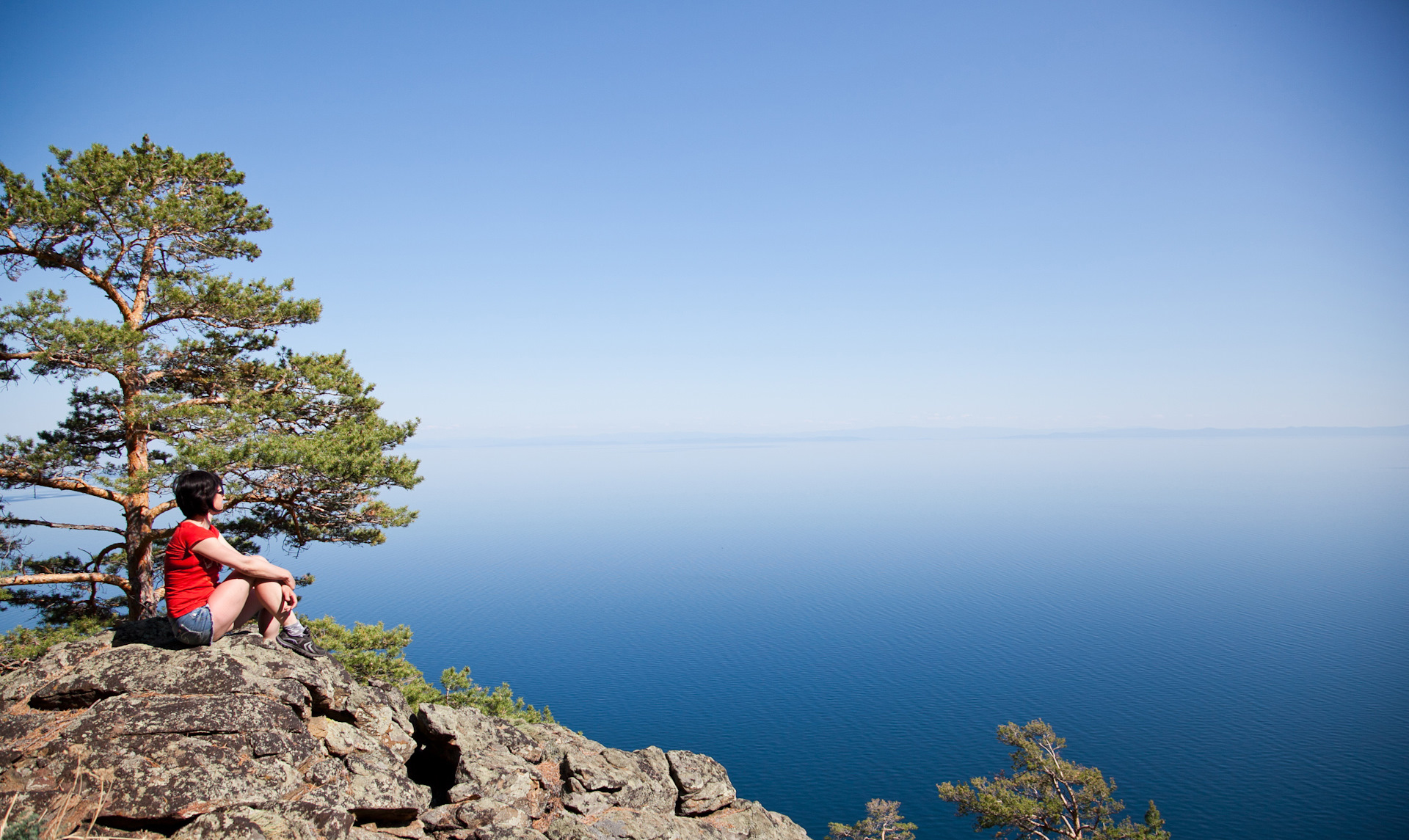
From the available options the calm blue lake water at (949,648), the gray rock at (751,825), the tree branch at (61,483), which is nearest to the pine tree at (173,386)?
the tree branch at (61,483)

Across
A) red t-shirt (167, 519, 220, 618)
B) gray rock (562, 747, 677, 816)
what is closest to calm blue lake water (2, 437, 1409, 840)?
gray rock (562, 747, 677, 816)

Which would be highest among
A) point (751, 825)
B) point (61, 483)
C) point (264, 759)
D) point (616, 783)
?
point (61, 483)

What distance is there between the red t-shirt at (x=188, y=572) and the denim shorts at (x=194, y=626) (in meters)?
0.05

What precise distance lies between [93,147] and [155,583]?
8.41 meters

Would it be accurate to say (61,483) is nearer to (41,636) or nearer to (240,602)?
(41,636)

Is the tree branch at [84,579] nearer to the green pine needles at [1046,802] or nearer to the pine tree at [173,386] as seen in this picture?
the pine tree at [173,386]

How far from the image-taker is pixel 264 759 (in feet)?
19.2

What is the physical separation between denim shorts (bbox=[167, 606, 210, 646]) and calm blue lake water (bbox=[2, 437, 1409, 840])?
31392 millimetres

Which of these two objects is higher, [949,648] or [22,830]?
[22,830]

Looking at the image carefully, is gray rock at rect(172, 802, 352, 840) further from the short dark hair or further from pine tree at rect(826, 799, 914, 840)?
pine tree at rect(826, 799, 914, 840)

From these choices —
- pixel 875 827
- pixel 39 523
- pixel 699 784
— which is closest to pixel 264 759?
pixel 699 784

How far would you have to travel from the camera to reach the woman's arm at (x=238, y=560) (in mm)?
5680

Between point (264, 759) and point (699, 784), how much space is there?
6.53 meters

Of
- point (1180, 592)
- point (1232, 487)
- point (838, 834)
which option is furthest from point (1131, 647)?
point (1232, 487)
